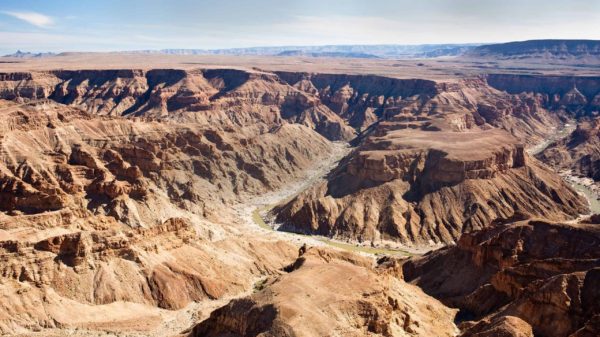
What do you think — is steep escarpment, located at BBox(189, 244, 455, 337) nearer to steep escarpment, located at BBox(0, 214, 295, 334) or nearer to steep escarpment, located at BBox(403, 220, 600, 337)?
steep escarpment, located at BBox(403, 220, 600, 337)

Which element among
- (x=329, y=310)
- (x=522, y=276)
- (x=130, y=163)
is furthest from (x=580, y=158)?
(x=329, y=310)

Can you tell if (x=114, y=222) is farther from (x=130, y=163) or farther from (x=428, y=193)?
(x=428, y=193)

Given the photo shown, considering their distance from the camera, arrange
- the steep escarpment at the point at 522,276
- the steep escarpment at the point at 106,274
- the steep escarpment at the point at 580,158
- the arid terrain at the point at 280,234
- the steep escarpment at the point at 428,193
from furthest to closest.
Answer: the steep escarpment at the point at 580,158, the steep escarpment at the point at 428,193, the steep escarpment at the point at 106,274, the arid terrain at the point at 280,234, the steep escarpment at the point at 522,276

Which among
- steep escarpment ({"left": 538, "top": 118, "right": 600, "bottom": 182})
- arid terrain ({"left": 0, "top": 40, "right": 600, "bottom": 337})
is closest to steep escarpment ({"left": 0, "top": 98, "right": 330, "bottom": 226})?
arid terrain ({"left": 0, "top": 40, "right": 600, "bottom": 337})

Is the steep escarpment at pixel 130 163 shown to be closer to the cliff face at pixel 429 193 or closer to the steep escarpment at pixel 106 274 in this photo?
the steep escarpment at pixel 106 274

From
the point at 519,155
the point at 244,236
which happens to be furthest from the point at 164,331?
the point at 519,155

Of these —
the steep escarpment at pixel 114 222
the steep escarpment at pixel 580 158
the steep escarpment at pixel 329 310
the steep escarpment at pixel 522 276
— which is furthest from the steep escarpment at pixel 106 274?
the steep escarpment at pixel 580 158
